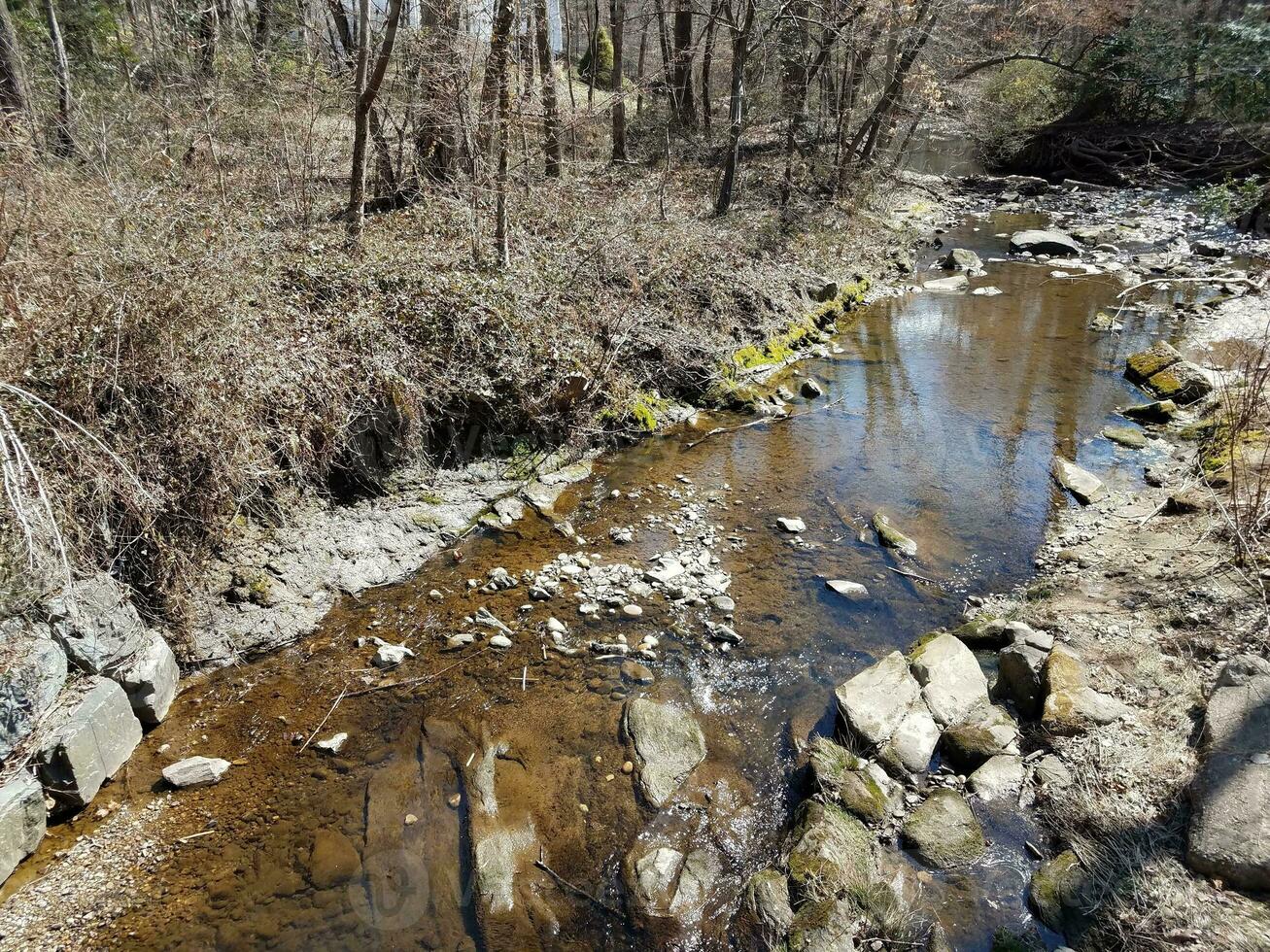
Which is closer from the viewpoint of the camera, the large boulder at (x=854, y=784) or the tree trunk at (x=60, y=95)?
the large boulder at (x=854, y=784)

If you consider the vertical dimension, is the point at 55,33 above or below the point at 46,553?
above

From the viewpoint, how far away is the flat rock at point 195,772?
4.82 metres

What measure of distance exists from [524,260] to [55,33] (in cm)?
840

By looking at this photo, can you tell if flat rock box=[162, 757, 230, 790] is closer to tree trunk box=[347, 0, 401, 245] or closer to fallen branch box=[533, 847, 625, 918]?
fallen branch box=[533, 847, 625, 918]

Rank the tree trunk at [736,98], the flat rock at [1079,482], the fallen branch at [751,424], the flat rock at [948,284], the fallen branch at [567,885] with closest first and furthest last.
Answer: the fallen branch at [567,885] → the flat rock at [1079,482] → the fallen branch at [751,424] → the tree trunk at [736,98] → the flat rock at [948,284]


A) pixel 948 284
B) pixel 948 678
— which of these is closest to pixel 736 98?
pixel 948 284

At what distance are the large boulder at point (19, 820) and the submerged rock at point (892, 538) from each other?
278 inches

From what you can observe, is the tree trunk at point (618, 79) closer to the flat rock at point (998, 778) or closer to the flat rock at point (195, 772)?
the flat rock at point (195, 772)

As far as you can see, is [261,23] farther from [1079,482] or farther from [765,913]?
[765,913]

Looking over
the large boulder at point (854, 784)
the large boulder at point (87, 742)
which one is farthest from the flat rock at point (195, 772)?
the large boulder at point (854, 784)

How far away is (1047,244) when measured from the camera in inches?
707

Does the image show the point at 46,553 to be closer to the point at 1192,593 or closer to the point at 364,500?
the point at 364,500

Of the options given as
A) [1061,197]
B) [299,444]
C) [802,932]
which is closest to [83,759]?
[299,444]

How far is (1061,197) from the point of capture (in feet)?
77.5
